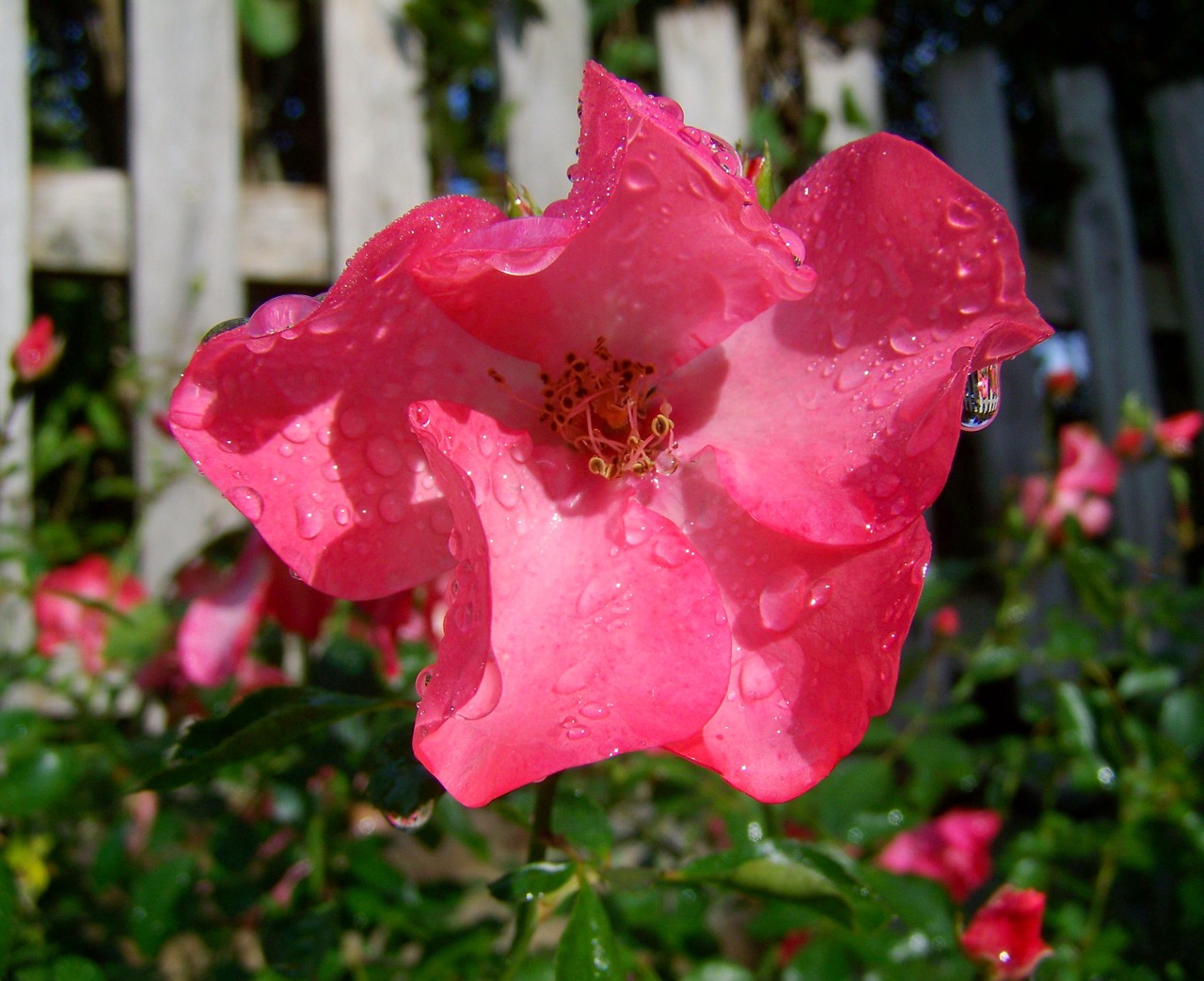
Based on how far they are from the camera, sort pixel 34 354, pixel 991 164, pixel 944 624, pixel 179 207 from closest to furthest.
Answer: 1. pixel 34 354
2. pixel 944 624
3. pixel 179 207
4. pixel 991 164

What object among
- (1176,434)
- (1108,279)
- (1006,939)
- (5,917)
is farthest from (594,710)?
(1108,279)

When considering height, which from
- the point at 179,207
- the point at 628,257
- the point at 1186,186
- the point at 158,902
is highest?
the point at 1186,186

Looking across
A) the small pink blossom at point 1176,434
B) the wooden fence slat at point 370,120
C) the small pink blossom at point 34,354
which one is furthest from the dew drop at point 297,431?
the small pink blossom at point 1176,434

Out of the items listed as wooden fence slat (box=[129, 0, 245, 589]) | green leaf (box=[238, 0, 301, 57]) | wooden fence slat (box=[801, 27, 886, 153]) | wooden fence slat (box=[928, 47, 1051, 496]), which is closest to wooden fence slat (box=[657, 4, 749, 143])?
wooden fence slat (box=[801, 27, 886, 153])

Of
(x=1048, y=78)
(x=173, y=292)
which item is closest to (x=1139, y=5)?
(x=1048, y=78)

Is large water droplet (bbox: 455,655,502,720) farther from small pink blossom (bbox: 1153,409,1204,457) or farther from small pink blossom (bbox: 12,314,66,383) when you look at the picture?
small pink blossom (bbox: 1153,409,1204,457)

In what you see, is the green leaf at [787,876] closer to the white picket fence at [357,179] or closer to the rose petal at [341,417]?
the rose petal at [341,417]

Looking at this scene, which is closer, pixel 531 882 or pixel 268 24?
pixel 531 882

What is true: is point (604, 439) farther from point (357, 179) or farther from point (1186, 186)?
point (1186, 186)

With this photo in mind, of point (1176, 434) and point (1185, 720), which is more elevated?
point (1176, 434)
